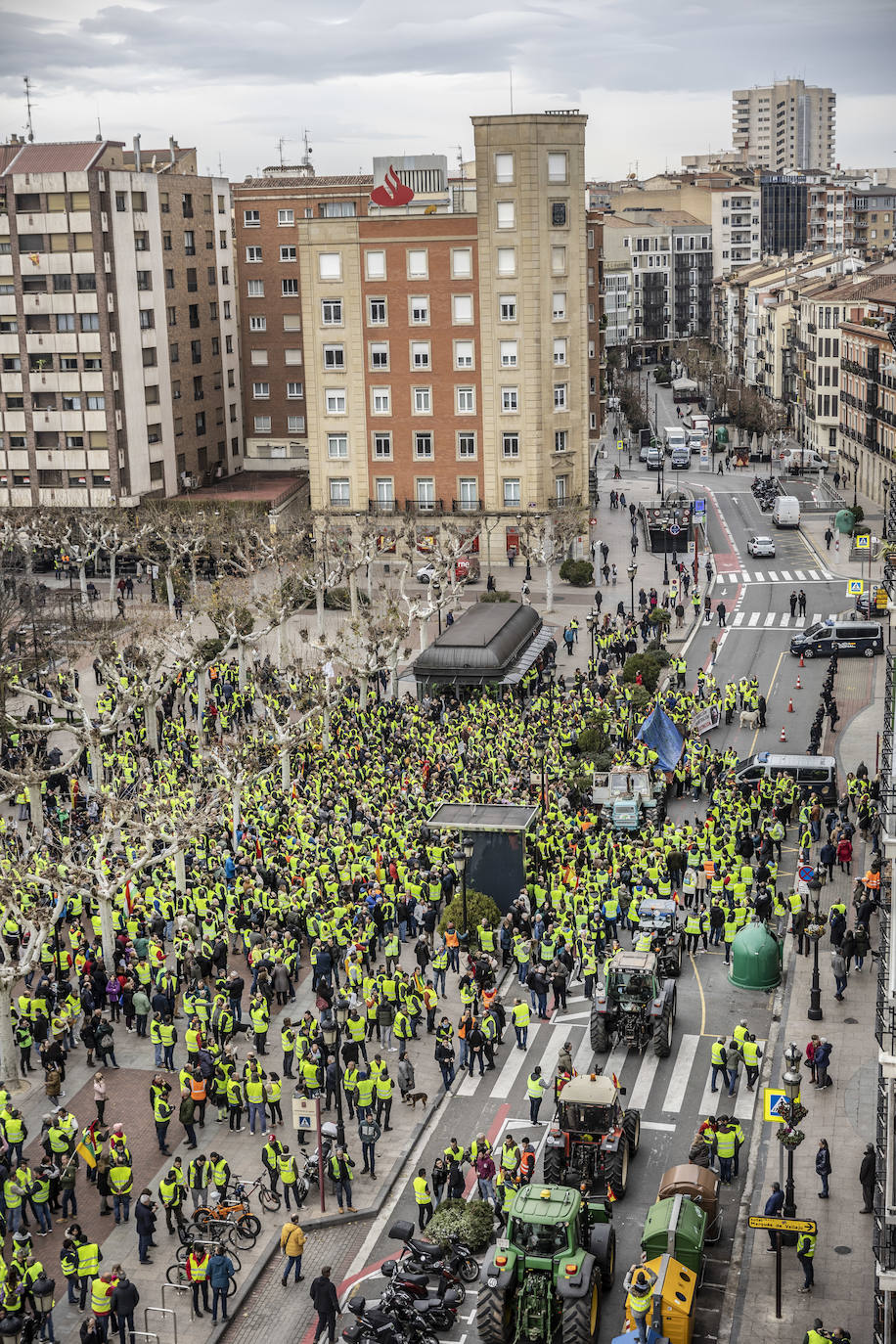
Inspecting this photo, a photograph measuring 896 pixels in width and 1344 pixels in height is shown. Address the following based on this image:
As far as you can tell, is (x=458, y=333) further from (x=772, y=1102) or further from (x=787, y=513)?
(x=772, y=1102)

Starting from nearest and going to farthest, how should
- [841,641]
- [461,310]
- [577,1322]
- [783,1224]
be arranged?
[577,1322] < [783,1224] < [841,641] < [461,310]

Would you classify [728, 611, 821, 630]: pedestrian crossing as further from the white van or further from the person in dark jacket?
the person in dark jacket

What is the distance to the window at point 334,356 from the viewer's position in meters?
86.4

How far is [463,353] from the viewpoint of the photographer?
279 ft

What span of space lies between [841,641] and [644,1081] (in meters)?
36.4

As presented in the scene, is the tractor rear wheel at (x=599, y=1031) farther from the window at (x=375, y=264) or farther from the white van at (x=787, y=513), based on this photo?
the white van at (x=787, y=513)

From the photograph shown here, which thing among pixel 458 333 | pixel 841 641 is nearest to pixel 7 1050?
pixel 841 641

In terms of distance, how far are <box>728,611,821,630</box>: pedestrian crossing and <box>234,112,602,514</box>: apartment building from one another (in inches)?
648

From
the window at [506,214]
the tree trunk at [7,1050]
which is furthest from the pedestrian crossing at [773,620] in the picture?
the tree trunk at [7,1050]

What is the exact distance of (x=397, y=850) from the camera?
4106 centimetres

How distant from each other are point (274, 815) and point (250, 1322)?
1955cm

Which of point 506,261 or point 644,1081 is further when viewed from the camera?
point 506,261

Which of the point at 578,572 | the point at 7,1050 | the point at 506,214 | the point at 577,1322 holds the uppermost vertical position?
the point at 506,214

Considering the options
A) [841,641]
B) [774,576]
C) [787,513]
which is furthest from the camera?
[787,513]
